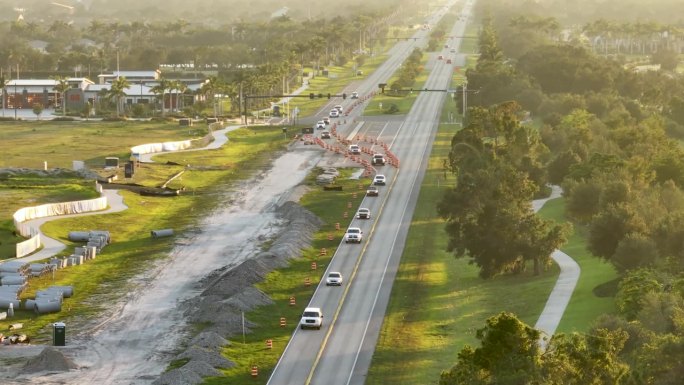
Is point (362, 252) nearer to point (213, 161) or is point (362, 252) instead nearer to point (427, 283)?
point (427, 283)

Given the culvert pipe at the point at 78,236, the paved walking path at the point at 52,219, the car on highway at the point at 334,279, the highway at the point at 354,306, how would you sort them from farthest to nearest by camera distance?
1. the culvert pipe at the point at 78,236
2. the paved walking path at the point at 52,219
3. the car on highway at the point at 334,279
4. the highway at the point at 354,306

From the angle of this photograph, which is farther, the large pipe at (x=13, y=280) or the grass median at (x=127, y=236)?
the large pipe at (x=13, y=280)

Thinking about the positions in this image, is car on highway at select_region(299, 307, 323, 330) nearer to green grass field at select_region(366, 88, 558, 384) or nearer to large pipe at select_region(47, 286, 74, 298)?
green grass field at select_region(366, 88, 558, 384)

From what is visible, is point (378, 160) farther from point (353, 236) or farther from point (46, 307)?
point (46, 307)

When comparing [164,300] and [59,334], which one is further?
[164,300]

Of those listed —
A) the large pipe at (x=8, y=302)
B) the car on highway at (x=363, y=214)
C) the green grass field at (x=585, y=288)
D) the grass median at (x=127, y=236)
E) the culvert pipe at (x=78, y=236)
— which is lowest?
the grass median at (x=127, y=236)

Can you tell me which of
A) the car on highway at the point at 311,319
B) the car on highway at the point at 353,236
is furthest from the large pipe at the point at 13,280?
the car on highway at the point at 353,236

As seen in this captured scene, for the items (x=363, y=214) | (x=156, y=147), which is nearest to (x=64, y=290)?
(x=363, y=214)

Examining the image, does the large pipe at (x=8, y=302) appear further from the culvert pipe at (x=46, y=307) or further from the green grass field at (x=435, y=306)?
the green grass field at (x=435, y=306)

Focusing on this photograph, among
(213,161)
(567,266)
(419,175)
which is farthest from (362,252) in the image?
(213,161)
